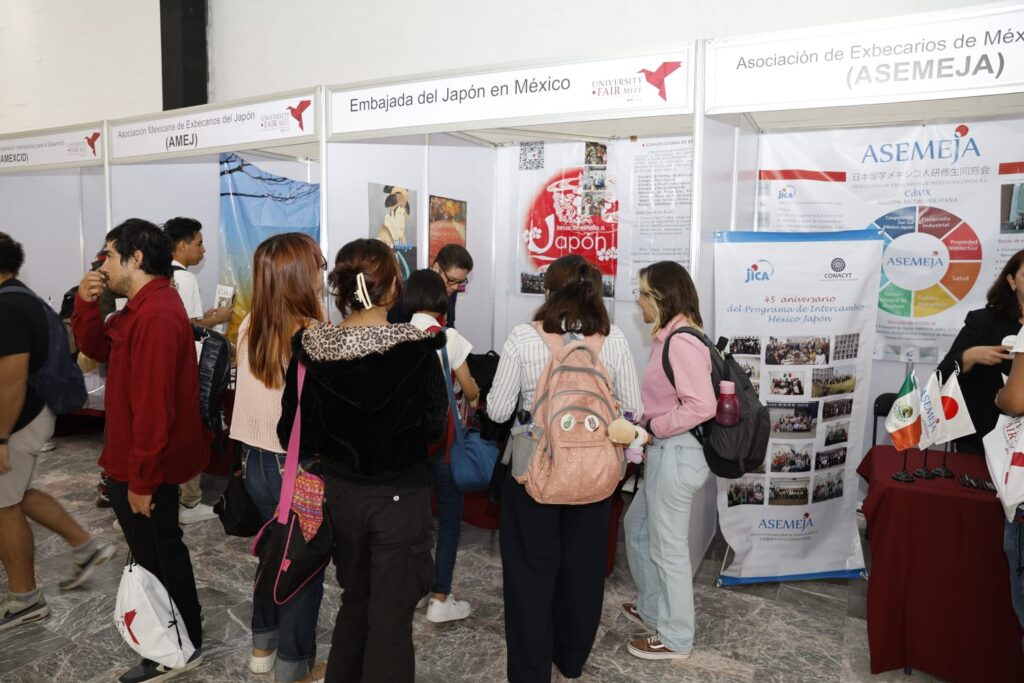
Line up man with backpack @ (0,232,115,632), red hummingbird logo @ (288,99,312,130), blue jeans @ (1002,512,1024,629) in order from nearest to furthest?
1. blue jeans @ (1002,512,1024,629)
2. man with backpack @ (0,232,115,632)
3. red hummingbird logo @ (288,99,312,130)

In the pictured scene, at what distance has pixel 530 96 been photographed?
2859 mm

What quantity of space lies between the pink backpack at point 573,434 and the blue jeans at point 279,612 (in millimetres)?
704

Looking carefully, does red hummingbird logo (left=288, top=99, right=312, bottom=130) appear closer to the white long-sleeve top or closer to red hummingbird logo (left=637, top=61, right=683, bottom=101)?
red hummingbird logo (left=637, top=61, right=683, bottom=101)

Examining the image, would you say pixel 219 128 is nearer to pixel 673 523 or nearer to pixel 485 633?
pixel 485 633

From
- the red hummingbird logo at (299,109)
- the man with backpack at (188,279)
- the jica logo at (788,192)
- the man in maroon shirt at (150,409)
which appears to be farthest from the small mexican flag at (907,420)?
the man with backpack at (188,279)

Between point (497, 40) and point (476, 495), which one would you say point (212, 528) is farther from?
A: point (497, 40)

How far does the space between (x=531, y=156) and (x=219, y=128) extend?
6.33 feet

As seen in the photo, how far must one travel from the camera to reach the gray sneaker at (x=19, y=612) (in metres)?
2.60

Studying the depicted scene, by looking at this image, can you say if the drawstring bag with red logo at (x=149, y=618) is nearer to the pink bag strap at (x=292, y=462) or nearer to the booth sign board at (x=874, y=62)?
the pink bag strap at (x=292, y=462)

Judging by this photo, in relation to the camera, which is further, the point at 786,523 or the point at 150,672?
the point at 786,523

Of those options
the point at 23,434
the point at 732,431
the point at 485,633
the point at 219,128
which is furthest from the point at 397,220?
the point at 732,431

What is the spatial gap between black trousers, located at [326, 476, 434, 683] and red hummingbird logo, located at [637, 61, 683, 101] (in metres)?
1.74

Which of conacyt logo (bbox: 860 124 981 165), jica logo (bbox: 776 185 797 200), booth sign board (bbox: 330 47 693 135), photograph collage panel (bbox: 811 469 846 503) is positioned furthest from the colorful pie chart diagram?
booth sign board (bbox: 330 47 693 135)

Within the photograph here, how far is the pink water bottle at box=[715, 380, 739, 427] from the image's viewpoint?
2213mm
